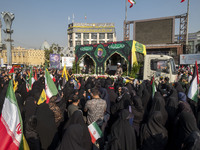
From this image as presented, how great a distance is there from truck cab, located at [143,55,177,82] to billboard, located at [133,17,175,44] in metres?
14.5

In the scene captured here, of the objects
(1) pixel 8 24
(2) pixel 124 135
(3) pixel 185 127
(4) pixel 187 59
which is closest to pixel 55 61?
(4) pixel 187 59

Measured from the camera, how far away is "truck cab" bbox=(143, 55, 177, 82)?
9.52 metres

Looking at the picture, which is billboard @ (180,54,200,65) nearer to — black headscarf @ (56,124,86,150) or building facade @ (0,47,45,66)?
black headscarf @ (56,124,86,150)

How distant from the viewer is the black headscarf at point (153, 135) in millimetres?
2650

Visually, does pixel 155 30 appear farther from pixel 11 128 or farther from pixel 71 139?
pixel 11 128

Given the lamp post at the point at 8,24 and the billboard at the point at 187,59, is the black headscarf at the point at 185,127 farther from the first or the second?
the lamp post at the point at 8,24

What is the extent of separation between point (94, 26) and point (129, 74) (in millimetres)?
55228

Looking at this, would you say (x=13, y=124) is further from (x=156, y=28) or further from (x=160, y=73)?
(x=156, y=28)

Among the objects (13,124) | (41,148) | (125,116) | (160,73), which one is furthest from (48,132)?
(160,73)

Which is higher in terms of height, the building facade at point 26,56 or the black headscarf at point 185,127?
the building facade at point 26,56

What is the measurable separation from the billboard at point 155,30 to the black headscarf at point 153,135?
73.6 feet

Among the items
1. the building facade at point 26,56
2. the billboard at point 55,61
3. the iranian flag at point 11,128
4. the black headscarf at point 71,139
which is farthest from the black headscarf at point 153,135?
the building facade at point 26,56

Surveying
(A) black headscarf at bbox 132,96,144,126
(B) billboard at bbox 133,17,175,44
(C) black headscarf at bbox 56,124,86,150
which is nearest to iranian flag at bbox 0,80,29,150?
(C) black headscarf at bbox 56,124,86,150

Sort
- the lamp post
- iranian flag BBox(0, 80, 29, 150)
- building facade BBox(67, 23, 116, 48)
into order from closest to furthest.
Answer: iranian flag BBox(0, 80, 29, 150) < the lamp post < building facade BBox(67, 23, 116, 48)
